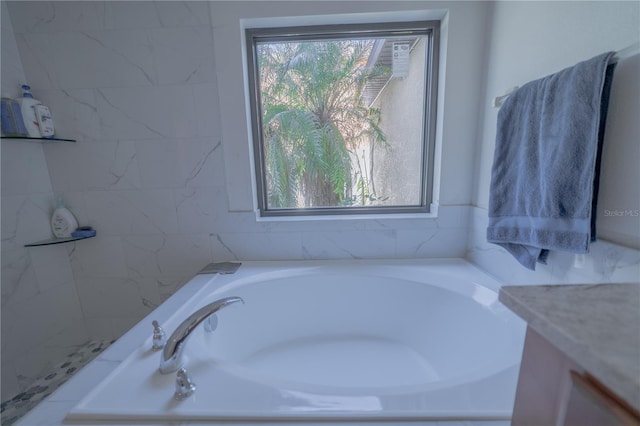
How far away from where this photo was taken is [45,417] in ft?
1.82

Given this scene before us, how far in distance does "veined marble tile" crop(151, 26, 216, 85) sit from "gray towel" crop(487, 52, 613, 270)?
134 cm

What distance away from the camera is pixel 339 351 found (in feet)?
4.13

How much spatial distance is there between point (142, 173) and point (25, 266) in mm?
677

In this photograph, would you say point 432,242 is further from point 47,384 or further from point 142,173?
point 47,384

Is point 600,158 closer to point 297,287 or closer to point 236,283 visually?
point 297,287

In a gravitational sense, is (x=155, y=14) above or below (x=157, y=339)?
above

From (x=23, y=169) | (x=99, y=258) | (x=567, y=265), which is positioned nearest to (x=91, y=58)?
(x=23, y=169)

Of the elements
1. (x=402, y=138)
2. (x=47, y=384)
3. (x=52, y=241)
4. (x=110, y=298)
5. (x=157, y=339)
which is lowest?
(x=47, y=384)

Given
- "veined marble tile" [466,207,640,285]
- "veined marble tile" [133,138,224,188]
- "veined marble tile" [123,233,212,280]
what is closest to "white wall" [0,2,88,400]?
"veined marble tile" [123,233,212,280]

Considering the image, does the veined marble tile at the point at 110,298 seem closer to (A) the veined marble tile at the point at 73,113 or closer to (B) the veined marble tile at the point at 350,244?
(A) the veined marble tile at the point at 73,113

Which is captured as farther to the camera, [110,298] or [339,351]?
[110,298]

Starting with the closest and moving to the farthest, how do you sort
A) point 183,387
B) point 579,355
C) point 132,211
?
point 579,355
point 183,387
point 132,211

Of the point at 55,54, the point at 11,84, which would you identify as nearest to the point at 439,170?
the point at 55,54

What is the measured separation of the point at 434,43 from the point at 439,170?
66cm
